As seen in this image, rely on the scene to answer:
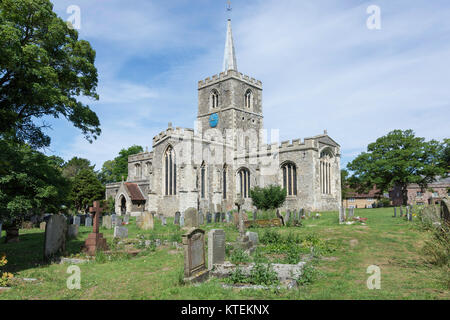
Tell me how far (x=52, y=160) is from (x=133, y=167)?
2893cm

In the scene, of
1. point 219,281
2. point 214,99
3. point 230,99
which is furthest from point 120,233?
point 214,99

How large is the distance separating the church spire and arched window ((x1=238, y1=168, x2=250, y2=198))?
12.9 m

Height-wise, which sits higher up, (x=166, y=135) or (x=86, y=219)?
(x=166, y=135)

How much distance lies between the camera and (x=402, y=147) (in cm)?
3294

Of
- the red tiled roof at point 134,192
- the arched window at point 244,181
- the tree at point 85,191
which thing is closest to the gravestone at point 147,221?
the arched window at point 244,181

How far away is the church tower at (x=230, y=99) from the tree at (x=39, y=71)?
72.2ft

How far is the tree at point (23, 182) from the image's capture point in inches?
303

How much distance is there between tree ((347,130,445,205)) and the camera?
30.9 m

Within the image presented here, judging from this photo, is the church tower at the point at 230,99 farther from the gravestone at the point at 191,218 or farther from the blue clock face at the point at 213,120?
the gravestone at the point at 191,218

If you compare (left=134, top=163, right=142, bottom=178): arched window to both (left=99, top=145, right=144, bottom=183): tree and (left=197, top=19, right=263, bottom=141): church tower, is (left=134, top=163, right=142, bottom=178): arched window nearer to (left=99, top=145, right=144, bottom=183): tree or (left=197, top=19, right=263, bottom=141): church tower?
(left=197, top=19, right=263, bottom=141): church tower

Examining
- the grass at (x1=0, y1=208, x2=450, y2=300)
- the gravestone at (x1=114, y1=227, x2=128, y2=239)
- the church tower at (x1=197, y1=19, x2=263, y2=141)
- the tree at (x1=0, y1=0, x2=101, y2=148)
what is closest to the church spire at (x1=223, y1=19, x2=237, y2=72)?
the church tower at (x1=197, y1=19, x2=263, y2=141)
